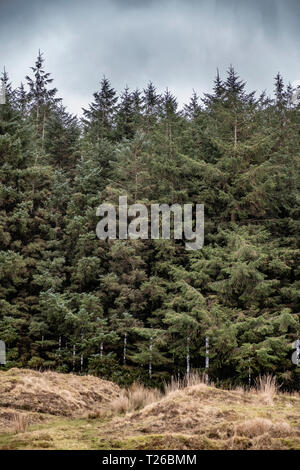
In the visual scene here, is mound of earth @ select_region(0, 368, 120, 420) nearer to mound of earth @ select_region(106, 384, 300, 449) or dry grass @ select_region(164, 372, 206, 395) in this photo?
dry grass @ select_region(164, 372, 206, 395)

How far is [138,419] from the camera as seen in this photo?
5.83 m

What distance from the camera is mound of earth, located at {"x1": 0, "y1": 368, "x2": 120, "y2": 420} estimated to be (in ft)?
24.0

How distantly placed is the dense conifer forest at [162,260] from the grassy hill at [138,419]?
5.85 m

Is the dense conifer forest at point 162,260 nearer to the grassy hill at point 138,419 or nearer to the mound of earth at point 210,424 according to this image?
the grassy hill at point 138,419

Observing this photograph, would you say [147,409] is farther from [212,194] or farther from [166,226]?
[212,194]

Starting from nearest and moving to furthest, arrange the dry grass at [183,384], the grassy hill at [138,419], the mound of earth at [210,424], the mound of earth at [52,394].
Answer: the mound of earth at [210,424]
the grassy hill at [138,419]
the mound of earth at [52,394]
the dry grass at [183,384]

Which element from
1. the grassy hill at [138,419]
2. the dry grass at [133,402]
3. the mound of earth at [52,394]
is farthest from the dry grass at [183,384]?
the mound of earth at [52,394]

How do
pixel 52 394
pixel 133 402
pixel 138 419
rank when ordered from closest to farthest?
pixel 138 419, pixel 133 402, pixel 52 394

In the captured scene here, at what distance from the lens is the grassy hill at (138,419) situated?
432 cm

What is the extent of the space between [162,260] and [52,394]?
35.2ft

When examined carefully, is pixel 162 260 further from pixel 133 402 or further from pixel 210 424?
pixel 210 424

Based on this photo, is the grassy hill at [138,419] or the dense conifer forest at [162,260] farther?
the dense conifer forest at [162,260]

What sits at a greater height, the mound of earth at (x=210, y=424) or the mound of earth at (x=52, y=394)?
the mound of earth at (x=210, y=424)

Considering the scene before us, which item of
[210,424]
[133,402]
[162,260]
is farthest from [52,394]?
[162,260]
